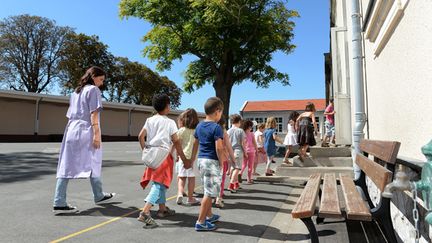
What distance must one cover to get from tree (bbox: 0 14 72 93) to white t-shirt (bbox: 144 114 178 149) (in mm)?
43321

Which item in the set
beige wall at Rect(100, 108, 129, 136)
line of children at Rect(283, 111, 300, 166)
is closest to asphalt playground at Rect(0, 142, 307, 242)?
line of children at Rect(283, 111, 300, 166)

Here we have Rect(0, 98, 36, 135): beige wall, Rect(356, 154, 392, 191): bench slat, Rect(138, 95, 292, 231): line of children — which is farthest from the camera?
Rect(0, 98, 36, 135): beige wall

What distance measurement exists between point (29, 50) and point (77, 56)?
16.9ft

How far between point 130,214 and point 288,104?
6156 centimetres

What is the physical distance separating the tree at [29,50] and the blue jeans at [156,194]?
43.6m

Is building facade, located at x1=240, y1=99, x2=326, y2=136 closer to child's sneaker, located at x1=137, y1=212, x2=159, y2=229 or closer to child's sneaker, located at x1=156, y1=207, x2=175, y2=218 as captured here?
child's sneaker, located at x1=156, y1=207, x2=175, y2=218

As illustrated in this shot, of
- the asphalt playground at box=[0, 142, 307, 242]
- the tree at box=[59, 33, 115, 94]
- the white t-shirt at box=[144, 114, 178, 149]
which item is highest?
the tree at box=[59, 33, 115, 94]

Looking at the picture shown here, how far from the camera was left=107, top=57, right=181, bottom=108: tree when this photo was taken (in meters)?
51.4

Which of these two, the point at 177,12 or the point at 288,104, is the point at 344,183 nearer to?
the point at 177,12

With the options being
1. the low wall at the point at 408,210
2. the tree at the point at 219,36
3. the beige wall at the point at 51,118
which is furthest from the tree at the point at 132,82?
the low wall at the point at 408,210

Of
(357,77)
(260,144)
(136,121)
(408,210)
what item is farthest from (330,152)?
(136,121)

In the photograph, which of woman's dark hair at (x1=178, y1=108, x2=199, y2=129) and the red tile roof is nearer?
woman's dark hair at (x1=178, y1=108, x2=199, y2=129)

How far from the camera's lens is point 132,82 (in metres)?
52.7

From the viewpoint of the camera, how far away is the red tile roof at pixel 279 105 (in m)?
63.7
